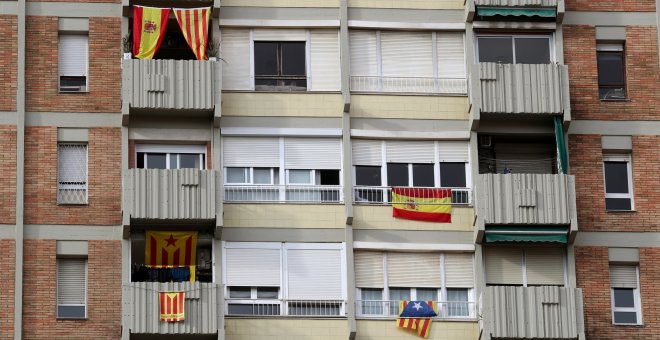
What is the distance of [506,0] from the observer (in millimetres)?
64812

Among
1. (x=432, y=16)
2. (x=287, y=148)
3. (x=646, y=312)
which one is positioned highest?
(x=432, y=16)

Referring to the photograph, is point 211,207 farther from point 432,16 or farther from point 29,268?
point 432,16

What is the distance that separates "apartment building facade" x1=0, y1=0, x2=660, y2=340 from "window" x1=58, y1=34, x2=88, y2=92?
71mm

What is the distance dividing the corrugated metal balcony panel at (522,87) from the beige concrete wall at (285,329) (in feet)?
27.4

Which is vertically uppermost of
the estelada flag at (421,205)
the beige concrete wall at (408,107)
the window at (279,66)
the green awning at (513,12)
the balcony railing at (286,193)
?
the green awning at (513,12)

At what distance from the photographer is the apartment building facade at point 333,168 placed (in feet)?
203

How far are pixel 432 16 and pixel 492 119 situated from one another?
408 centimetres

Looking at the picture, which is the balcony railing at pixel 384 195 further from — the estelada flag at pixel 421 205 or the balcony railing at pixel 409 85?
the balcony railing at pixel 409 85

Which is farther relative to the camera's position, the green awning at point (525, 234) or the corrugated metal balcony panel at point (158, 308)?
the green awning at point (525, 234)

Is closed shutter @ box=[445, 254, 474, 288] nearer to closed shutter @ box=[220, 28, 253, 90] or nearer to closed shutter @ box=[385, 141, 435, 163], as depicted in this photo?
closed shutter @ box=[385, 141, 435, 163]

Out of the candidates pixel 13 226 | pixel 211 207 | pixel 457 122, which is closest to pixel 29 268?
pixel 13 226

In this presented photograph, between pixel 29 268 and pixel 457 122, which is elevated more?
pixel 457 122

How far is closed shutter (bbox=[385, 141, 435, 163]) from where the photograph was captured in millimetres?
64312

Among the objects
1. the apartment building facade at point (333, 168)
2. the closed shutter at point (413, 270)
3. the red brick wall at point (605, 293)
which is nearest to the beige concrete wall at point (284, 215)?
the apartment building facade at point (333, 168)
